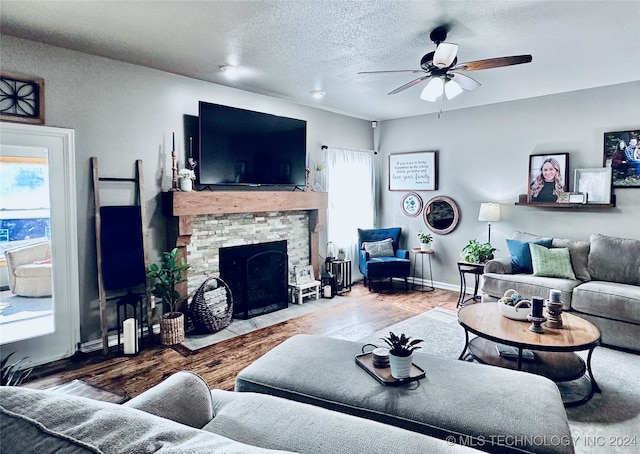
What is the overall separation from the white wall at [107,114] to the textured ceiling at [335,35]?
0.13 meters

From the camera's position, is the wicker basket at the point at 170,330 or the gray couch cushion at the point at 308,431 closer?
the gray couch cushion at the point at 308,431

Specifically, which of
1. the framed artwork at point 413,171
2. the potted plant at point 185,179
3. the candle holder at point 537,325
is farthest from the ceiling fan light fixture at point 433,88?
the framed artwork at point 413,171

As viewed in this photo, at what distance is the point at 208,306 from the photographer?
3916 millimetres

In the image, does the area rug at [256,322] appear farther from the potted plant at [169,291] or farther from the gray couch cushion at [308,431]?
the gray couch cushion at [308,431]

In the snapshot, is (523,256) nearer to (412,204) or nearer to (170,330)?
(412,204)

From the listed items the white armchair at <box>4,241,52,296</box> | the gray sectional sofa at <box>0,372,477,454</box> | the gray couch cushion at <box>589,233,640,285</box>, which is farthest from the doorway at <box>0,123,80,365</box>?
the gray couch cushion at <box>589,233,640,285</box>

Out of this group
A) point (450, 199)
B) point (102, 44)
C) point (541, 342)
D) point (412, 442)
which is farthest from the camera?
point (450, 199)

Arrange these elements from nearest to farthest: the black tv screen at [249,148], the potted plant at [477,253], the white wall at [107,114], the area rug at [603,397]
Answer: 1. the area rug at [603,397]
2. the white wall at [107,114]
3. the black tv screen at [249,148]
4. the potted plant at [477,253]

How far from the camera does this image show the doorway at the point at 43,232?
2980mm

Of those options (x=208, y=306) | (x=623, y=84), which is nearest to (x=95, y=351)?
(x=208, y=306)

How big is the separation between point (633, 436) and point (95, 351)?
401cm

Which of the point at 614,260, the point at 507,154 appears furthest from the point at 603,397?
the point at 507,154

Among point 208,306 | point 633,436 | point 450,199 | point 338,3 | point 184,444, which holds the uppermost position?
point 338,3

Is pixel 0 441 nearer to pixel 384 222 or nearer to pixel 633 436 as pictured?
pixel 633 436
